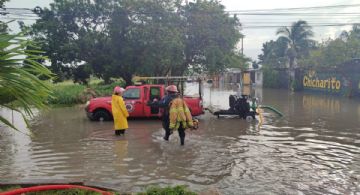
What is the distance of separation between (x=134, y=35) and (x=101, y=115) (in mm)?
13420

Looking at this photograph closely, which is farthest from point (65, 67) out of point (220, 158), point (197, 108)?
point (220, 158)

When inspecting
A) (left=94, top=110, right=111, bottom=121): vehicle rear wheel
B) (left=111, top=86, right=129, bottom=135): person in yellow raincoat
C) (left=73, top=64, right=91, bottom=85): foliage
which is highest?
(left=73, top=64, right=91, bottom=85): foliage

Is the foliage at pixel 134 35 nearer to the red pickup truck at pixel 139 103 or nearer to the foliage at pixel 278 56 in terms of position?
the red pickup truck at pixel 139 103

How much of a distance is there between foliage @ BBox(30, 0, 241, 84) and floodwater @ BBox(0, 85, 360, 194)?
13729 mm

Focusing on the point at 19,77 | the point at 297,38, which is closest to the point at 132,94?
the point at 19,77

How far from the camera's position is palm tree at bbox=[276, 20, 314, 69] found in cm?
5554

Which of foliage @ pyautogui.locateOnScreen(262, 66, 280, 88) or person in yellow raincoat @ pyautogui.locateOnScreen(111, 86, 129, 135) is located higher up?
foliage @ pyautogui.locateOnScreen(262, 66, 280, 88)

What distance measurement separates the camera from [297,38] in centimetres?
5691

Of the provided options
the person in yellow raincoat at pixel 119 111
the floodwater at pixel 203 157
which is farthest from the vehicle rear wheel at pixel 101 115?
the person in yellow raincoat at pixel 119 111

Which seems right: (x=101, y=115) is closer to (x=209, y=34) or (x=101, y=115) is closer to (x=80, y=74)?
(x=209, y=34)

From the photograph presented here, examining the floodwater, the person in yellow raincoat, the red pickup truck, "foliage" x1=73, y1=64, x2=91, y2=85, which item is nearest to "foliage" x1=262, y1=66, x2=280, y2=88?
"foliage" x1=73, y1=64, x2=91, y2=85

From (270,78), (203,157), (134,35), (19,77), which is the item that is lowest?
(203,157)

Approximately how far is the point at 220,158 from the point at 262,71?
42033 mm

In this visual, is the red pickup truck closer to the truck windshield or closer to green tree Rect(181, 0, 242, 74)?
the truck windshield
